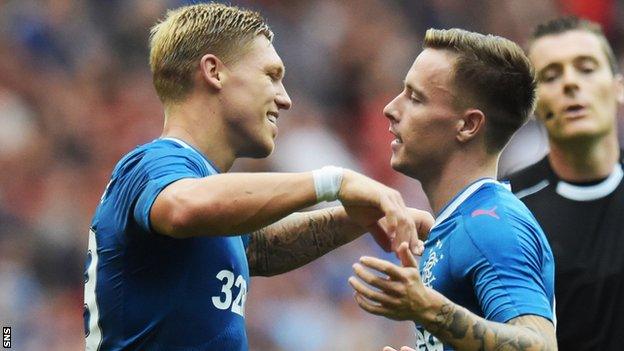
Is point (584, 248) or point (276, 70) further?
point (584, 248)

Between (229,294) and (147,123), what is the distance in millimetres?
5578

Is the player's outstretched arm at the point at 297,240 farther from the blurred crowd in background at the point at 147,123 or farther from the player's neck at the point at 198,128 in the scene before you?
the blurred crowd in background at the point at 147,123

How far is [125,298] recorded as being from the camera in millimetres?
4586

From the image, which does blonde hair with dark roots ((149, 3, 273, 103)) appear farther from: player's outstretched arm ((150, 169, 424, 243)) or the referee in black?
the referee in black

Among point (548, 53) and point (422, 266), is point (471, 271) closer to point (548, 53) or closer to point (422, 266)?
point (422, 266)

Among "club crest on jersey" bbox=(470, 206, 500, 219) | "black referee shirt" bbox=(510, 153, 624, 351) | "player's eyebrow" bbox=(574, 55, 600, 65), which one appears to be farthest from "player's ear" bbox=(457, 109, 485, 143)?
"player's eyebrow" bbox=(574, 55, 600, 65)

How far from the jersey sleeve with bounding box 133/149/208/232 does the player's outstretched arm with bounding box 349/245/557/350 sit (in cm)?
88

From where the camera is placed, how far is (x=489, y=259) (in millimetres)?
4020

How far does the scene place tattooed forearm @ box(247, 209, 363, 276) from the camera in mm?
5492

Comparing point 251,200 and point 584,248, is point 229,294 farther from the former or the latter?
point 584,248

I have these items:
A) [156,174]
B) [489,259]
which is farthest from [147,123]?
[489,259]

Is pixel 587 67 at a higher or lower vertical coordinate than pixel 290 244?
higher

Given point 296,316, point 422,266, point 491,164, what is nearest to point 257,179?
point 422,266

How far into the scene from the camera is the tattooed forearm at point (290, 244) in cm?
549
